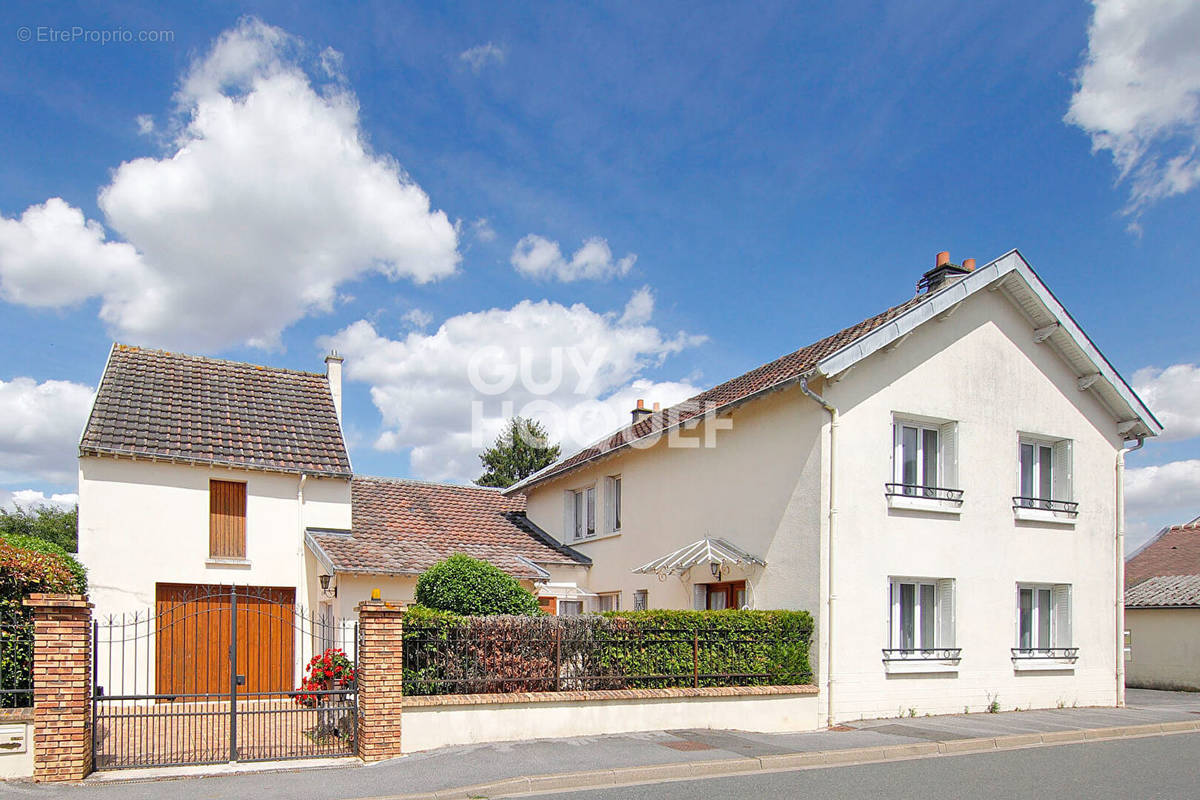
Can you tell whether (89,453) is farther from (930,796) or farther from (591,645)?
(930,796)

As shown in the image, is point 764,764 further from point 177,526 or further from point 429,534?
point 177,526

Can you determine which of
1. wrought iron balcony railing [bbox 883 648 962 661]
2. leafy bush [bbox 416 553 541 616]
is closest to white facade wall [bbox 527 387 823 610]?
wrought iron balcony railing [bbox 883 648 962 661]

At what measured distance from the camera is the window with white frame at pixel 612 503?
68.5 feet

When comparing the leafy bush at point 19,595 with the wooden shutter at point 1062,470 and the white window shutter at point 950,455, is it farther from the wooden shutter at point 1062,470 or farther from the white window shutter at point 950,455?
the wooden shutter at point 1062,470

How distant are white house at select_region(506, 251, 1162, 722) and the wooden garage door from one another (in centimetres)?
729

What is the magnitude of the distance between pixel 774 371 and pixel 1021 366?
443cm

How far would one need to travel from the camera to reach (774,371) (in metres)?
17.8

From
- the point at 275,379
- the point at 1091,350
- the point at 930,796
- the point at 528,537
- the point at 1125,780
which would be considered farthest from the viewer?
the point at 528,537

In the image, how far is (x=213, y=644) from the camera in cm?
1712

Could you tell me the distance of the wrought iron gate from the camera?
11.7m

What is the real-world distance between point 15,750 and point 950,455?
13.9 metres

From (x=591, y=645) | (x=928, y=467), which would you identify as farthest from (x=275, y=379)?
(x=928, y=467)

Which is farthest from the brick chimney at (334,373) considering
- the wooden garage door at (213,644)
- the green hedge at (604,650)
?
the green hedge at (604,650)

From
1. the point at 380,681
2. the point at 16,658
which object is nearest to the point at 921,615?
the point at 380,681
